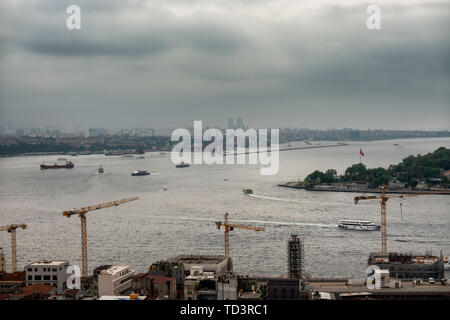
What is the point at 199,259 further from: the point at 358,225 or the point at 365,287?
the point at 358,225

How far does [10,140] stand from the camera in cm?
3262

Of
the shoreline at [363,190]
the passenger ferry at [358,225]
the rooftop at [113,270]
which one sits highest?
the rooftop at [113,270]

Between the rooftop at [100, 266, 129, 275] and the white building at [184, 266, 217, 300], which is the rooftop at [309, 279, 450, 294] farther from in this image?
the rooftop at [100, 266, 129, 275]

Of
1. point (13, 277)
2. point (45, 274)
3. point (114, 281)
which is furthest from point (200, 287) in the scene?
point (13, 277)

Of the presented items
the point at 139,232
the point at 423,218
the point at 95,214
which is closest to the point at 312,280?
the point at 139,232

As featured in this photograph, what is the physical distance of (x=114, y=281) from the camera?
432cm

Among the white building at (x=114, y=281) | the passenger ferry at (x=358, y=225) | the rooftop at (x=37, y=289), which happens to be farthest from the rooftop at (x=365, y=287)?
the passenger ferry at (x=358, y=225)

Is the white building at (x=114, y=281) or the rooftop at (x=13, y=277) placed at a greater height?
the white building at (x=114, y=281)

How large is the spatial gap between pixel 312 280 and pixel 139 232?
11.4ft

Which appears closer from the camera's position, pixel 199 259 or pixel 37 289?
pixel 37 289

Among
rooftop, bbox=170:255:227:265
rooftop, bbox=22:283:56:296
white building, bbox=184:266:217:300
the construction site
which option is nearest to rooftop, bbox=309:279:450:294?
the construction site

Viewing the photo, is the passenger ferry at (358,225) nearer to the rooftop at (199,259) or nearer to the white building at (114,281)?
the rooftop at (199,259)

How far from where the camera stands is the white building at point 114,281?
430 centimetres
